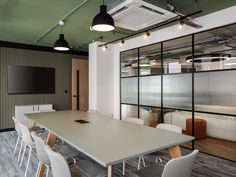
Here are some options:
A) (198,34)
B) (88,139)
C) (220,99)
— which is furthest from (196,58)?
(88,139)

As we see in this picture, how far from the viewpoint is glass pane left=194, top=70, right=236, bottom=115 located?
3301mm

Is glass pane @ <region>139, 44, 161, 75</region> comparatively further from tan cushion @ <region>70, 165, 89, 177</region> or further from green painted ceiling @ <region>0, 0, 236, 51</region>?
tan cushion @ <region>70, 165, 89, 177</region>

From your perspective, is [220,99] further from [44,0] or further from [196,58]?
[44,0]

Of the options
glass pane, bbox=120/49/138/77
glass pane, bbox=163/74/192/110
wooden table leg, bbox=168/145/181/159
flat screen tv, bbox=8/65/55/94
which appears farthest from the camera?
flat screen tv, bbox=8/65/55/94

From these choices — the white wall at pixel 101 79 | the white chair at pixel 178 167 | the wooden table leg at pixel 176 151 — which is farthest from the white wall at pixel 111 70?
the white chair at pixel 178 167

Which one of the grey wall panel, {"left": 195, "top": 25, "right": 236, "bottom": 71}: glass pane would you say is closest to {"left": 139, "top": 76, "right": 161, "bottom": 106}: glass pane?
{"left": 195, "top": 25, "right": 236, "bottom": 71}: glass pane

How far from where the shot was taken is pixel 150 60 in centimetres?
490

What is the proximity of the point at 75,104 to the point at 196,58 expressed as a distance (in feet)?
15.7

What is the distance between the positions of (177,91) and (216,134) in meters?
1.18

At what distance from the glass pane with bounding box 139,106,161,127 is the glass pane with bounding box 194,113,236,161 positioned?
3.07ft

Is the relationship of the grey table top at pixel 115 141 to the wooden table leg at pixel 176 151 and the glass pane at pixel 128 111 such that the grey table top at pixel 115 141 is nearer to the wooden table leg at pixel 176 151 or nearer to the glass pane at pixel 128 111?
the wooden table leg at pixel 176 151

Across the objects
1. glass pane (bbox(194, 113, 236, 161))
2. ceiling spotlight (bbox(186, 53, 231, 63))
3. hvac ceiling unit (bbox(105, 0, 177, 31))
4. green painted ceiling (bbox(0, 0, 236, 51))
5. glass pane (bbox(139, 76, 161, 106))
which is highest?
green painted ceiling (bbox(0, 0, 236, 51))

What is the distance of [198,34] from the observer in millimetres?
3764

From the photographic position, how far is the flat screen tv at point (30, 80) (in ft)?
19.1
